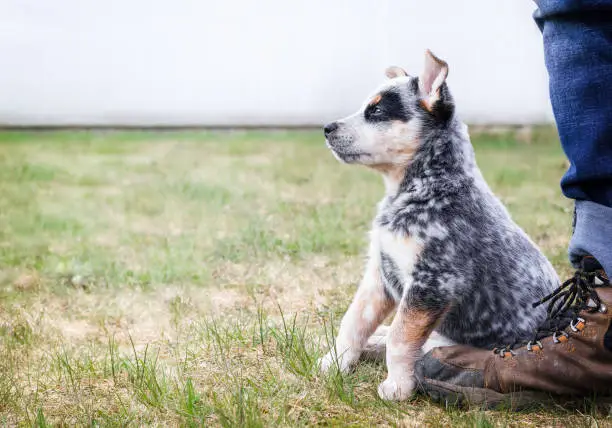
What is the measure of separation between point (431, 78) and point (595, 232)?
0.84 m

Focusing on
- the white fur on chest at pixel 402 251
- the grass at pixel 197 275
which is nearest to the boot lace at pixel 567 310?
the grass at pixel 197 275

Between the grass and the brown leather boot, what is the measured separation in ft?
0.24

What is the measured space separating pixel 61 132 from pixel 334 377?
8.04 metres

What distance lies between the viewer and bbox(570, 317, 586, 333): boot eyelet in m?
2.42

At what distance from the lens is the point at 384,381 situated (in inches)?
104

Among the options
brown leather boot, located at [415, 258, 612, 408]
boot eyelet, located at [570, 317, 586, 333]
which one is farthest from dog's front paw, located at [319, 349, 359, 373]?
boot eyelet, located at [570, 317, 586, 333]

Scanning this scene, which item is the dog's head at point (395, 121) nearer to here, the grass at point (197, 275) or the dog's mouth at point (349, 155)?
the dog's mouth at point (349, 155)

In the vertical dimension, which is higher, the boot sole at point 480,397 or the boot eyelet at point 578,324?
the boot eyelet at point 578,324

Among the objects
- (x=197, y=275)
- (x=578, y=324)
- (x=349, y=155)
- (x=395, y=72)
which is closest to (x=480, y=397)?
(x=578, y=324)

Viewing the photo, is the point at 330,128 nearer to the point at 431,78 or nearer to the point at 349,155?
the point at 349,155

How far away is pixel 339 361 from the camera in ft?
9.21

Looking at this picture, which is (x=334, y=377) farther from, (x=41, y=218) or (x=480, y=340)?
(x=41, y=218)

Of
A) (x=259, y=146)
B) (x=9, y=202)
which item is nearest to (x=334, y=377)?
(x=9, y=202)

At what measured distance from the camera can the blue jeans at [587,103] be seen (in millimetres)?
2377
